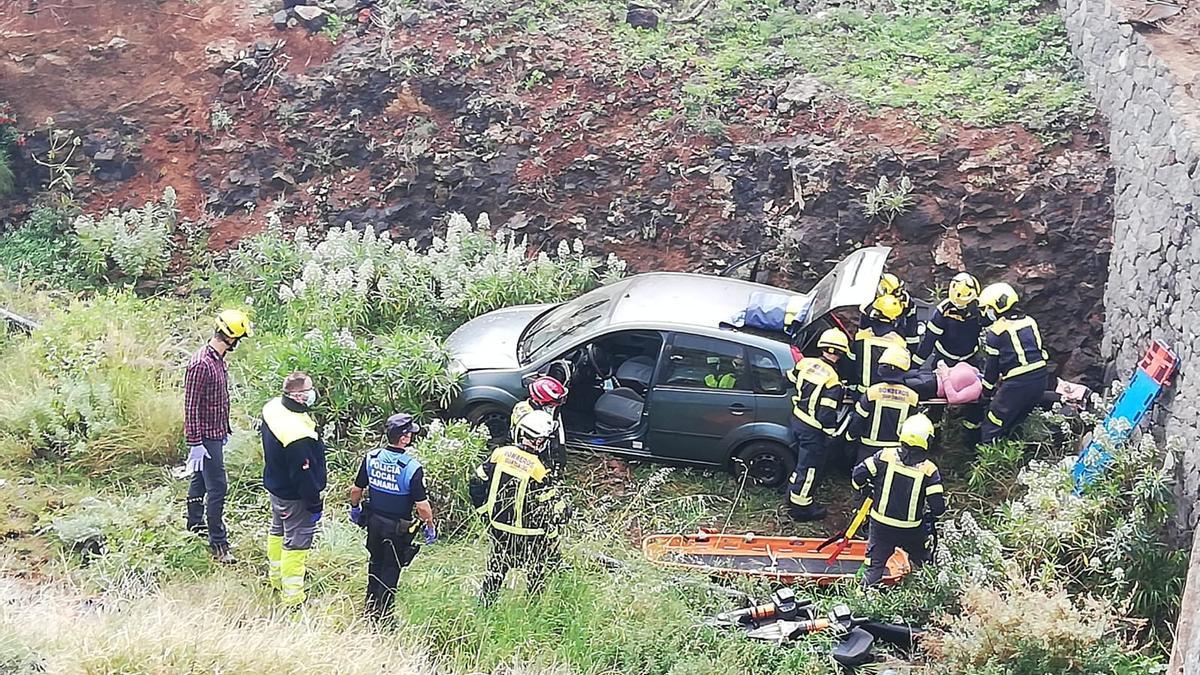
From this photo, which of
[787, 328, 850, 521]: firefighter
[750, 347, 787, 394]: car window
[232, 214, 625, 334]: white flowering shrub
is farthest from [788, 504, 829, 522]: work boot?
[232, 214, 625, 334]: white flowering shrub

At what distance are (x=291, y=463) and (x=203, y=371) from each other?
100cm

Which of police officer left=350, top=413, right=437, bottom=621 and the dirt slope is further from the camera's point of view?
the dirt slope

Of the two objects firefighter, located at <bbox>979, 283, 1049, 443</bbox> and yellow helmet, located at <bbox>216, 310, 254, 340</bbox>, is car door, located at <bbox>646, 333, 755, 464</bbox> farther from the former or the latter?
yellow helmet, located at <bbox>216, 310, 254, 340</bbox>

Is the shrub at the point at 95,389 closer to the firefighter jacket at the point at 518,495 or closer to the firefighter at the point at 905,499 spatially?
the firefighter jacket at the point at 518,495

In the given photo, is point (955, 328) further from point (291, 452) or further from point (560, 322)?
point (291, 452)

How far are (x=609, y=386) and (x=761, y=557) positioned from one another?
1710 mm

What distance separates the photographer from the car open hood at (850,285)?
23.1ft

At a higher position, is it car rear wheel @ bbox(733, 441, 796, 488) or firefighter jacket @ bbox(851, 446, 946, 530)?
firefighter jacket @ bbox(851, 446, 946, 530)

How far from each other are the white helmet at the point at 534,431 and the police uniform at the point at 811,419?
2019mm

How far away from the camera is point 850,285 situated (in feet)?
23.7

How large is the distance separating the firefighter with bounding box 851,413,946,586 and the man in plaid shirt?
157 inches

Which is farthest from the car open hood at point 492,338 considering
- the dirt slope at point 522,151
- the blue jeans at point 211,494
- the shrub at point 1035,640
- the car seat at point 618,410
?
the shrub at point 1035,640

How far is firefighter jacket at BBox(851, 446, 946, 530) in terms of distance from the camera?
21.2ft

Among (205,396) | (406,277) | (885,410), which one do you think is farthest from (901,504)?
Answer: (406,277)
